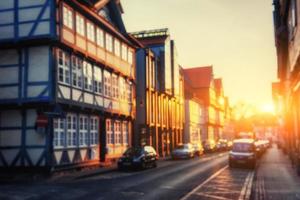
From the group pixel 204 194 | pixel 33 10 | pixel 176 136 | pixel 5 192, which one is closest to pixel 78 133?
pixel 33 10

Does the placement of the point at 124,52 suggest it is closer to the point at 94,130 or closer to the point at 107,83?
the point at 107,83

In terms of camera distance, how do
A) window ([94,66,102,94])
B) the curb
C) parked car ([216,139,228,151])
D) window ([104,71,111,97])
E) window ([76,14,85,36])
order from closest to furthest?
1. the curb
2. window ([76,14,85,36])
3. window ([94,66,102,94])
4. window ([104,71,111,97])
5. parked car ([216,139,228,151])

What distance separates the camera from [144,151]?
28.7 m

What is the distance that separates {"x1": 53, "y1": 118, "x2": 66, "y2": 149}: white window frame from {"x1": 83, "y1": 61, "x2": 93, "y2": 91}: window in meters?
3.76

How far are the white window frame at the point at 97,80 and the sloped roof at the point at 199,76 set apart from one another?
48596mm

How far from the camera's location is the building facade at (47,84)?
75.2 ft

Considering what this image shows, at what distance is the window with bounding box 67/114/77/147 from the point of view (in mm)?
25180

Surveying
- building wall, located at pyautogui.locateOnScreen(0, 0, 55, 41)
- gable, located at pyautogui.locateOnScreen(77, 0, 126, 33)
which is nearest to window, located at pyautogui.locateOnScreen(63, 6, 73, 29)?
building wall, located at pyautogui.locateOnScreen(0, 0, 55, 41)

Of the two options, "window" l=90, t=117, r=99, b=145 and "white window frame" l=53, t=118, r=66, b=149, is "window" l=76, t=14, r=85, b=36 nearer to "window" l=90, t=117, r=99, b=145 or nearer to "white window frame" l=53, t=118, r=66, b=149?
"white window frame" l=53, t=118, r=66, b=149

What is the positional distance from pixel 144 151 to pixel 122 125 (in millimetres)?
5985

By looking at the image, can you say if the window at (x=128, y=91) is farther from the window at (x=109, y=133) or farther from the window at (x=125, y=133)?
the window at (x=109, y=133)

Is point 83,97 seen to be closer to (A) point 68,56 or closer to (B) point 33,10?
(A) point 68,56

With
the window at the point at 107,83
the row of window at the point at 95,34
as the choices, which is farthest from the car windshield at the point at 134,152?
the row of window at the point at 95,34

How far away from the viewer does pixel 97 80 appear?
29.2 m
